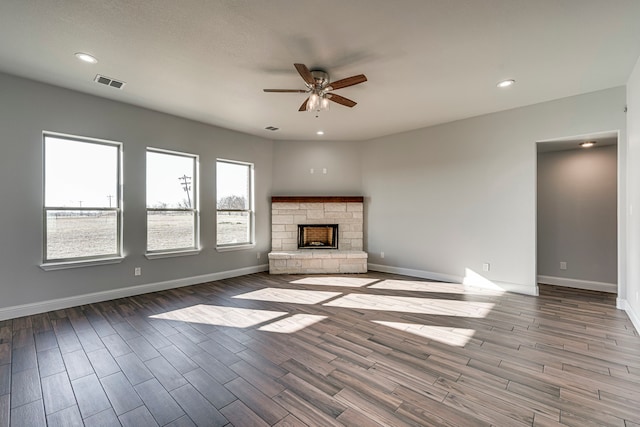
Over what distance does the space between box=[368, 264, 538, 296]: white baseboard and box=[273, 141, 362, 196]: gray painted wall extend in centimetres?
178

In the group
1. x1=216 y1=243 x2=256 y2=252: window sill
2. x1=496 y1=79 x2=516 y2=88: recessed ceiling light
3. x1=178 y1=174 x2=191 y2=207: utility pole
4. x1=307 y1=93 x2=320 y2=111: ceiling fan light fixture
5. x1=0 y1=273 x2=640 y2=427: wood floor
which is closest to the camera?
x1=0 y1=273 x2=640 y2=427: wood floor

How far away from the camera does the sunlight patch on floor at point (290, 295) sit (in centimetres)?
407

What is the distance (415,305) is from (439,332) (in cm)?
87

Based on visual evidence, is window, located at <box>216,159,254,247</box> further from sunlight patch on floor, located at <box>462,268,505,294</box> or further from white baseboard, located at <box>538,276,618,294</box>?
white baseboard, located at <box>538,276,618,294</box>

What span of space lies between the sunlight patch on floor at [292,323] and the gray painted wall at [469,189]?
299 centimetres

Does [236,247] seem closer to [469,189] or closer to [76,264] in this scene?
[76,264]


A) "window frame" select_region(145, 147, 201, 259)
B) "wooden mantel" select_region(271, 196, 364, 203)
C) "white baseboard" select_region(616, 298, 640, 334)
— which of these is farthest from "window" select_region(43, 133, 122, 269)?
"white baseboard" select_region(616, 298, 640, 334)

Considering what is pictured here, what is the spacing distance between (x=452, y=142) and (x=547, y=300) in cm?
285

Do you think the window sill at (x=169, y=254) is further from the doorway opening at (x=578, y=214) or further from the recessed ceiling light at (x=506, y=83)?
the doorway opening at (x=578, y=214)

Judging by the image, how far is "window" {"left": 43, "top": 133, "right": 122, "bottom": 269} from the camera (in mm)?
3680

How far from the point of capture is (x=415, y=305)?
384 cm

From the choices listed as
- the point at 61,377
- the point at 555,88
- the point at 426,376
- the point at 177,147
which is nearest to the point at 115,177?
the point at 177,147

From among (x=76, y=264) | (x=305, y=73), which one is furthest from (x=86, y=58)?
(x=76, y=264)

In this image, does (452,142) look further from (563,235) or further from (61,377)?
(61,377)
